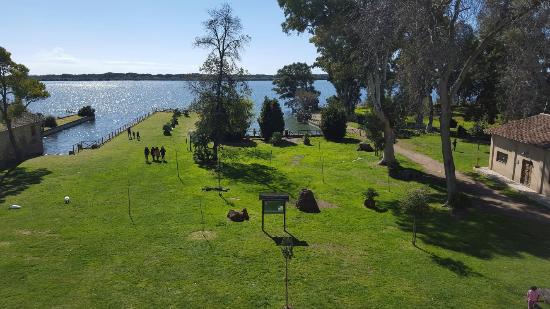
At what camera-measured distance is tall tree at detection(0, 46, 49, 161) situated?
3838 centimetres

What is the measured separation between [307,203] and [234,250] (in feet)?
26.0

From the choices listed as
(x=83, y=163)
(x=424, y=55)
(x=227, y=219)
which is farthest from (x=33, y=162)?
(x=424, y=55)

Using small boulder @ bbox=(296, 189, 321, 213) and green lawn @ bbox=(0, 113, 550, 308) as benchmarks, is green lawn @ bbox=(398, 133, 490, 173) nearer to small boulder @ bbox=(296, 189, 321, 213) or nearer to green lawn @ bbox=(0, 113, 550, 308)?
green lawn @ bbox=(0, 113, 550, 308)

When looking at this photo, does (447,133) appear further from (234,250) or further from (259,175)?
(234,250)

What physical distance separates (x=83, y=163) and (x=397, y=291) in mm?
31458

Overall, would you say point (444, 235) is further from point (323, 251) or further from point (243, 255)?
point (243, 255)

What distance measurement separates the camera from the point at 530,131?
3422cm

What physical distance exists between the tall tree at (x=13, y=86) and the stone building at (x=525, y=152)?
138ft

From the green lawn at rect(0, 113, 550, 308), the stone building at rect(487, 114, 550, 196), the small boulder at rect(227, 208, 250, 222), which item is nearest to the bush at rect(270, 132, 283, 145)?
the green lawn at rect(0, 113, 550, 308)

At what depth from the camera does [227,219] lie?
2480 centimetres

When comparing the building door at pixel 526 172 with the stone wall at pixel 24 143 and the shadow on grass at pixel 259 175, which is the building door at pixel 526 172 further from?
the stone wall at pixel 24 143

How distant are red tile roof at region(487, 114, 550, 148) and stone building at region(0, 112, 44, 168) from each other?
43.8 metres

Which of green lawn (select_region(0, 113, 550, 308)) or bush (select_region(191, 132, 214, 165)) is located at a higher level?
bush (select_region(191, 132, 214, 165))

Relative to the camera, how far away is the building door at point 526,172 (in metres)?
32.9
